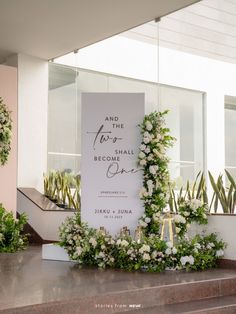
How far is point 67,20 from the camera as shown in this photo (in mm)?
6781

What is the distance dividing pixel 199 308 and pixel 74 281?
1103 millimetres

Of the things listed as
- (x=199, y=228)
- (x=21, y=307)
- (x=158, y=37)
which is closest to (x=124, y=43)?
(x=158, y=37)

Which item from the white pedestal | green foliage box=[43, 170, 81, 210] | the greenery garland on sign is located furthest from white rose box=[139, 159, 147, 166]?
green foliage box=[43, 170, 81, 210]

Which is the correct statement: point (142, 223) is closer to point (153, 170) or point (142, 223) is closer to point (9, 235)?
point (153, 170)

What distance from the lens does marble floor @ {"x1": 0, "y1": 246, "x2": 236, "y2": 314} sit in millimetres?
3756

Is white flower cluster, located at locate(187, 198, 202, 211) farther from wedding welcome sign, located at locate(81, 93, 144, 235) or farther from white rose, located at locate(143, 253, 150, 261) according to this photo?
white rose, located at locate(143, 253, 150, 261)

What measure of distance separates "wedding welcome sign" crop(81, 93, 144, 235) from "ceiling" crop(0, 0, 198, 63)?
1452 millimetres

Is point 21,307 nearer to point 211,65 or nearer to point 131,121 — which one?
point 131,121

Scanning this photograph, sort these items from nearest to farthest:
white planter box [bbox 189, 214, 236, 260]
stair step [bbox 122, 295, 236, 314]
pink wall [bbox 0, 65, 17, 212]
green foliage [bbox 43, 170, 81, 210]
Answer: stair step [bbox 122, 295, 236, 314]
white planter box [bbox 189, 214, 236, 260]
pink wall [bbox 0, 65, 17, 212]
green foliage [bbox 43, 170, 81, 210]

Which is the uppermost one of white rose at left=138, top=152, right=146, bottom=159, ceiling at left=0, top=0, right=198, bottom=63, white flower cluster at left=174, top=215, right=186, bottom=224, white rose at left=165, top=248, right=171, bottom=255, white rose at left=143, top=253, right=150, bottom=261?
ceiling at left=0, top=0, right=198, bottom=63

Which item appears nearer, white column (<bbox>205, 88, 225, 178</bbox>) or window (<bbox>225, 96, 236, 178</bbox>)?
window (<bbox>225, 96, 236, 178</bbox>)

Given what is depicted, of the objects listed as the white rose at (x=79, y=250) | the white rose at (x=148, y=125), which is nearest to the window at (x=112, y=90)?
the white rose at (x=148, y=125)

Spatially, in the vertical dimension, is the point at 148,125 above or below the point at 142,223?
above

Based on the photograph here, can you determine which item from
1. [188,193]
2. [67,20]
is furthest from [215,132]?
[67,20]
